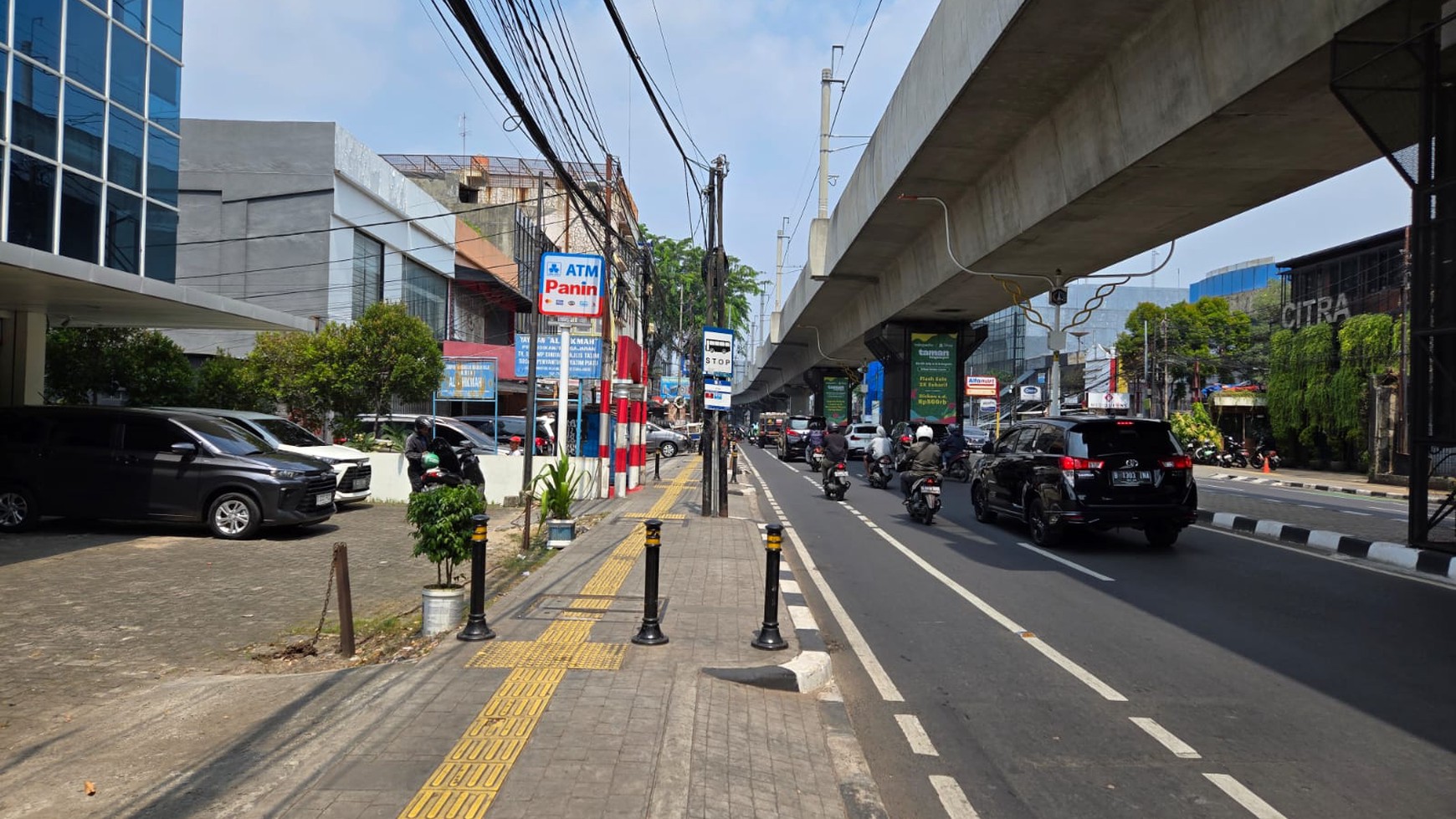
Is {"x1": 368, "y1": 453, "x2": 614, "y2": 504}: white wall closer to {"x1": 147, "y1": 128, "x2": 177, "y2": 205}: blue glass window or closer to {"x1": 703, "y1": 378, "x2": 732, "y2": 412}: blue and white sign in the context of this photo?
{"x1": 703, "y1": 378, "x2": 732, "y2": 412}: blue and white sign

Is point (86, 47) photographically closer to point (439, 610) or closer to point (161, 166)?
point (161, 166)

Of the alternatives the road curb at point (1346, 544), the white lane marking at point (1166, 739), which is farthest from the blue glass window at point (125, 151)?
the road curb at point (1346, 544)

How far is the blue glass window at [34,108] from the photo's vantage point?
12.4 meters

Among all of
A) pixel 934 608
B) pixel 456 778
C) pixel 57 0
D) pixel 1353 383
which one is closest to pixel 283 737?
pixel 456 778

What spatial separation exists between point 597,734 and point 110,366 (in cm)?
1595

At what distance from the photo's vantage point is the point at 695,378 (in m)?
51.8

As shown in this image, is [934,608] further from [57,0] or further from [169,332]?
[169,332]

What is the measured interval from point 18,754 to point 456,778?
2.58 meters

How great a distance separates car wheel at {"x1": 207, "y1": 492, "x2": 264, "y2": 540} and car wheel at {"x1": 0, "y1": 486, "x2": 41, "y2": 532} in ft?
8.03

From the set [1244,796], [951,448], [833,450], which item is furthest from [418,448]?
[951,448]

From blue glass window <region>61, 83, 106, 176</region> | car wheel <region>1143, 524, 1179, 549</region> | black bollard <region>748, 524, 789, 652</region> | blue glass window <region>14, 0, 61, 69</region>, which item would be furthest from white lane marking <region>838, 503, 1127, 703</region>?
blue glass window <region>14, 0, 61, 69</region>

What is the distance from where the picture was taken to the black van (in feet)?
40.2

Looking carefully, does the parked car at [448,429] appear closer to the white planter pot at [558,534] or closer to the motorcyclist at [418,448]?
the motorcyclist at [418,448]

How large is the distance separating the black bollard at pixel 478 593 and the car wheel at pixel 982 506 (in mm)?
9981
